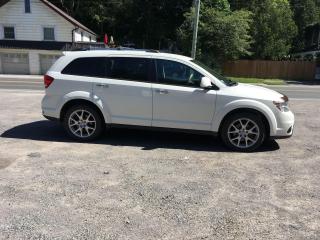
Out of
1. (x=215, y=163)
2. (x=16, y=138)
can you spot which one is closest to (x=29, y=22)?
(x=16, y=138)

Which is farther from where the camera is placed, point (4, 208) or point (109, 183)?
point (109, 183)

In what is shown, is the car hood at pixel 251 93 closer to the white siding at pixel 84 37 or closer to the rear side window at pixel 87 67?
the rear side window at pixel 87 67

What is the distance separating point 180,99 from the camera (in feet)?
23.4

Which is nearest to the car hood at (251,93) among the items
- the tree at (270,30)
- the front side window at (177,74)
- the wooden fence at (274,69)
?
the front side window at (177,74)

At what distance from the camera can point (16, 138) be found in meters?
7.59

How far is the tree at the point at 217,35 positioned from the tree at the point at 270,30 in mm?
5338

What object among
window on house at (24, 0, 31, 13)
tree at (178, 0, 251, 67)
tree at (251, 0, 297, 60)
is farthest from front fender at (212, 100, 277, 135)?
tree at (251, 0, 297, 60)

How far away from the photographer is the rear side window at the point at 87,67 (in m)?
7.50

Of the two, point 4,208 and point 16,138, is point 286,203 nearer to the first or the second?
point 4,208

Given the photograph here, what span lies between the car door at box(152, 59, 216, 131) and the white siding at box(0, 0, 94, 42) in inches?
1282

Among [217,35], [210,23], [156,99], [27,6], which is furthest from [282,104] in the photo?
[27,6]

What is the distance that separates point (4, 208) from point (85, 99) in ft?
10.8

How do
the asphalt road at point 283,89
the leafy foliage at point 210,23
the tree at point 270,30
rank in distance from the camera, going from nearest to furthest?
the asphalt road at point 283,89, the leafy foliage at point 210,23, the tree at point 270,30

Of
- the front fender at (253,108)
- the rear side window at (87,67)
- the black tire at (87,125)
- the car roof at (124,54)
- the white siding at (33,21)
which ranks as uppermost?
the white siding at (33,21)
